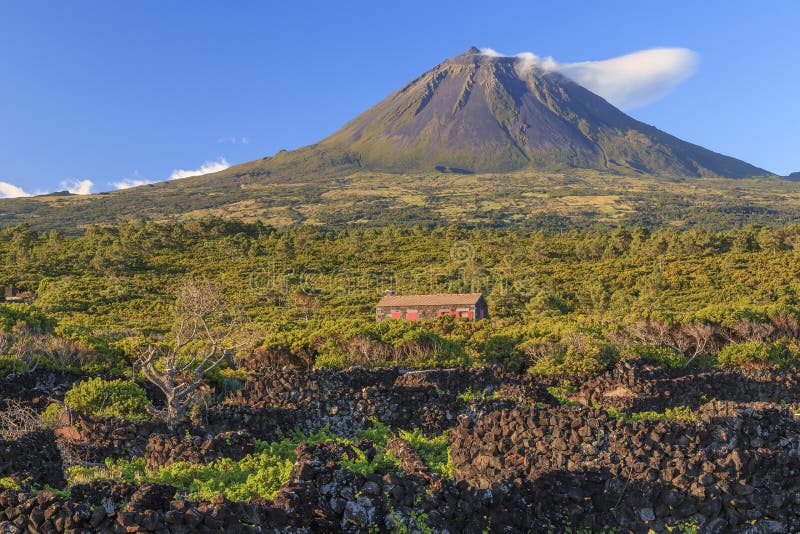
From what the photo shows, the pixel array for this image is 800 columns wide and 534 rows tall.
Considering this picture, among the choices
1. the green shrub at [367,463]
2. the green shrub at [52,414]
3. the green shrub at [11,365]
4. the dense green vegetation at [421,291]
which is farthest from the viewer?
the dense green vegetation at [421,291]

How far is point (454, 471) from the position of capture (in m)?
9.03

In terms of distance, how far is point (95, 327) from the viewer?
128 ft

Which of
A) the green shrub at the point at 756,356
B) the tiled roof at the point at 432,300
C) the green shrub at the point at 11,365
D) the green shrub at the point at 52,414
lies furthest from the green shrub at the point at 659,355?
the green shrub at the point at 11,365

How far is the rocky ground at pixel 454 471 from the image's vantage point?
618cm

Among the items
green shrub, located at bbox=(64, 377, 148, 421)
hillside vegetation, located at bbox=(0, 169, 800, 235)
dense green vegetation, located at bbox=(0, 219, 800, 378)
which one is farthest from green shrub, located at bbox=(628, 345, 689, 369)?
hillside vegetation, located at bbox=(0, 169, 800, 235)

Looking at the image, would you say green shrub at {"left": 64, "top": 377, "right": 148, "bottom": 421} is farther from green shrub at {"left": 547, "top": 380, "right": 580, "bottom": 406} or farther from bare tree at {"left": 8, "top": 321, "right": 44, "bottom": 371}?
green shrub at {"left": 547, "top": 380, "right": 580, "bottom": 406}

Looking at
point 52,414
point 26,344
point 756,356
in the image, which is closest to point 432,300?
point 756,356

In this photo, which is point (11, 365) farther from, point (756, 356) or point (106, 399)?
point (756, 356)

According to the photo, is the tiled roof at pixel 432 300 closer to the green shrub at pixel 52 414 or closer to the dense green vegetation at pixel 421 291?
the dense green vegetation at pixel 421 291

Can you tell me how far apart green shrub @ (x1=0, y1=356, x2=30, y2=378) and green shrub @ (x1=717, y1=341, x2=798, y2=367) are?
2271cm

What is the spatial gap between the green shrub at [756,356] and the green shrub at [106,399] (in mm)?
18787

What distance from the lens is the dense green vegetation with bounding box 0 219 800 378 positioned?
2488cm

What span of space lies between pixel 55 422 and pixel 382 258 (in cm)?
5645

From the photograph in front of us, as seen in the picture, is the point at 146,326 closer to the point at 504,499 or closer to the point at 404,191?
the point at 504,499
